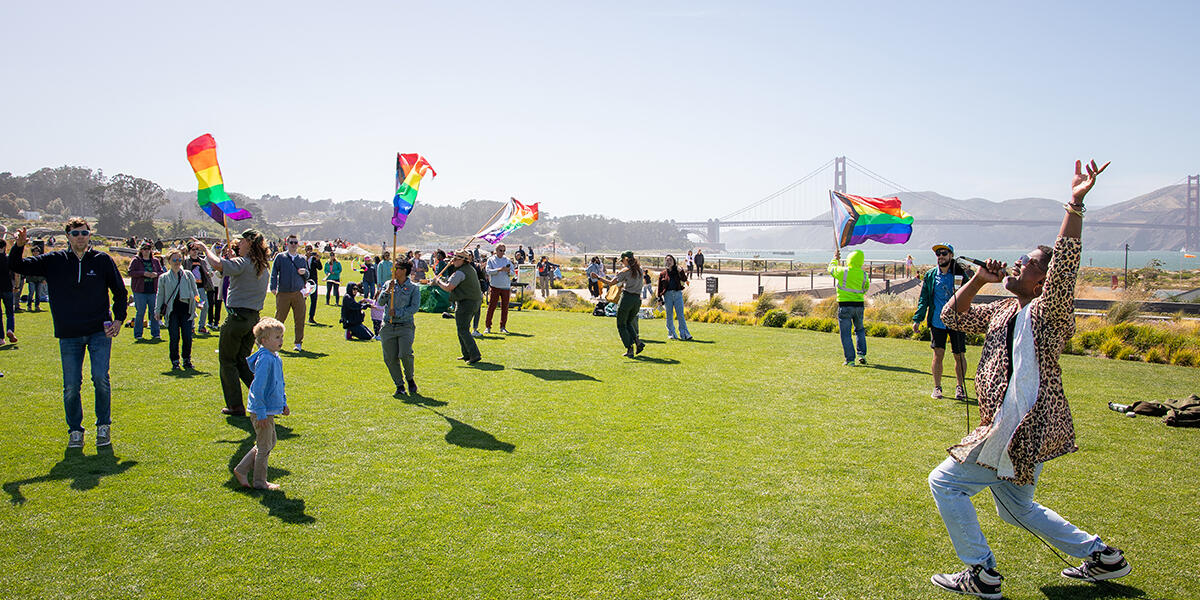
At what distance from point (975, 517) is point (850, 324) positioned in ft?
24.7

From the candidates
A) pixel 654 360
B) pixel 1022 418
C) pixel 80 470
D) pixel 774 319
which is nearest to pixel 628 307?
pixel 654 360

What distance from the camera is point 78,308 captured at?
6.15 m


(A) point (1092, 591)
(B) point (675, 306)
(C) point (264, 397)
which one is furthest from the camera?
(B) point (675, 306)

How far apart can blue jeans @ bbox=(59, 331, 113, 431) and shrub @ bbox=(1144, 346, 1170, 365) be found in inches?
596

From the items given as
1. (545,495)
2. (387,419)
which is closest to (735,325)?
(387,419)

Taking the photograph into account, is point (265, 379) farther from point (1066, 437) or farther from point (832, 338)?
point (832, 338)

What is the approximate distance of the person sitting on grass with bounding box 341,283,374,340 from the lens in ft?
45.3

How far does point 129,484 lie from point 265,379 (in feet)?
4.62

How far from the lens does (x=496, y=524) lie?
480 centimetres

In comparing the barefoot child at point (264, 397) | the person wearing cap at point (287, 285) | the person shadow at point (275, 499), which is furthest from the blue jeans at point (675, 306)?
the barefoot child at point (264, 397)

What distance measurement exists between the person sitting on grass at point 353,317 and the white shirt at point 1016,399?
11832 millimetres

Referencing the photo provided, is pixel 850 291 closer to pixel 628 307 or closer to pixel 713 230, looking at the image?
pixel 628 307

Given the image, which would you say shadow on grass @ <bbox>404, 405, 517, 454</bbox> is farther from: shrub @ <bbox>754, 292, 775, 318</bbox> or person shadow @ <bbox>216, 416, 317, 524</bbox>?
shrub @ <bbox>754, 292, 775, 318</bbox>

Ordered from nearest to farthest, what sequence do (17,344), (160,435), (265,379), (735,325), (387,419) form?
(265,379), (160,435), (387,419), (17,344), (735,325)
